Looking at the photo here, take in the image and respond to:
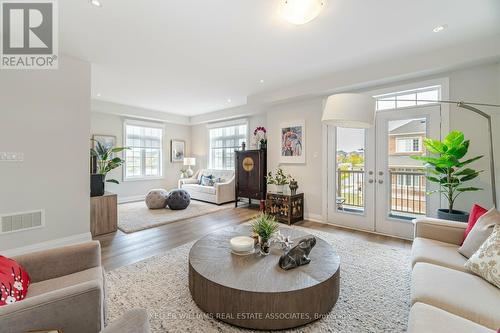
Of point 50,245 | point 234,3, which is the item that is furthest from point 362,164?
point 50,245

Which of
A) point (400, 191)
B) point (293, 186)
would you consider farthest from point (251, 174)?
point (400, 191)

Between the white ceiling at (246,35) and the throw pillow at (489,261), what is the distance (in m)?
2.23

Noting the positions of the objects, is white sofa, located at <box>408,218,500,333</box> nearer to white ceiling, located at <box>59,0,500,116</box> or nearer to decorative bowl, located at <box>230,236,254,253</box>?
decorative bowl, located at <box>230,236,254,253</box>

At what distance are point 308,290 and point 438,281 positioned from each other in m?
0.90

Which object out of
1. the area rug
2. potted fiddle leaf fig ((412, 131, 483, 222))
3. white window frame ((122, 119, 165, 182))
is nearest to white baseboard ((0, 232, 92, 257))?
the area rug

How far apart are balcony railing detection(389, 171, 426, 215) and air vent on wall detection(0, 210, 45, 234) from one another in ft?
17.7

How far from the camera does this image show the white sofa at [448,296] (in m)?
1.11

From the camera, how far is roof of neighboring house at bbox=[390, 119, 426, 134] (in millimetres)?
3375

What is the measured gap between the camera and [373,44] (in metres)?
2.89

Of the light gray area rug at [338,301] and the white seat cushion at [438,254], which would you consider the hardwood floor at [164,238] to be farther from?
the white seat cushion at [438,254]

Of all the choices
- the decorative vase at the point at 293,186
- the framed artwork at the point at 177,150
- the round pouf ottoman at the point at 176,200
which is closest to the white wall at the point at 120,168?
the framed artwork at the point at 177,150

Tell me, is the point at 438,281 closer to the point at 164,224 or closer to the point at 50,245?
the point at 164,224

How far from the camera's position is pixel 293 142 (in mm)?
4871

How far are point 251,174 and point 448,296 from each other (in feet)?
14.9
